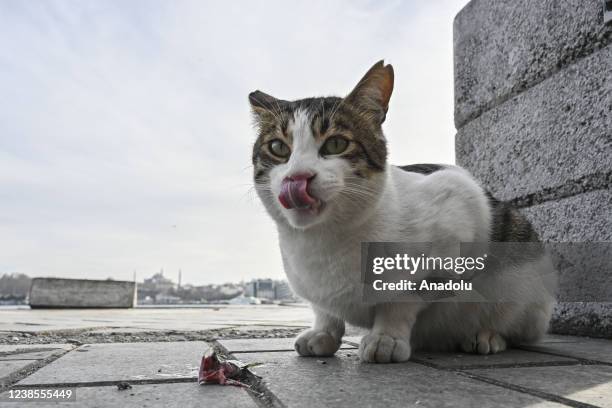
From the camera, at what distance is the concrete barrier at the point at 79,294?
7.95 metres

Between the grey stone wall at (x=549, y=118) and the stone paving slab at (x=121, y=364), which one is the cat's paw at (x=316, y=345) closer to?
the stone paving slab at (x=121, y=364)

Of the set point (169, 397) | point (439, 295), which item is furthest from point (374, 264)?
point (169, 397)

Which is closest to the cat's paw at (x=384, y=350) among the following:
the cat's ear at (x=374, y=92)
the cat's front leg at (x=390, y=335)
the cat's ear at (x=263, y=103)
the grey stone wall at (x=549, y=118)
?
the cat's front leg at (x=390, y=335)

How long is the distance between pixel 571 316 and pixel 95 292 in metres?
7.45

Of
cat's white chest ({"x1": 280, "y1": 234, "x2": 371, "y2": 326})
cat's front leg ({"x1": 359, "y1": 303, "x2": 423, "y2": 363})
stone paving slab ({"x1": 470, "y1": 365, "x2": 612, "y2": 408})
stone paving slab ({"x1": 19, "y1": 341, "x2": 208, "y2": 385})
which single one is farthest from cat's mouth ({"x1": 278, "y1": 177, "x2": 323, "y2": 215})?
stone paving slab ({"x1": 470, "y1": 365, "x2": 612, "y2": 408})

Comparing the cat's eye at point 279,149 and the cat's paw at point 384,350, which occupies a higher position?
the cat's eye at point 279,149

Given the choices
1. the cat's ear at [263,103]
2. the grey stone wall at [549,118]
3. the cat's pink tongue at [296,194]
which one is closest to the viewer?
the cat's pink tongue at [296,194]

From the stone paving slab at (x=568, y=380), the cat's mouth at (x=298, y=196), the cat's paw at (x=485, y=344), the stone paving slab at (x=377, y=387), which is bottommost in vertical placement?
the stone paving slab at (x=377, y=387)

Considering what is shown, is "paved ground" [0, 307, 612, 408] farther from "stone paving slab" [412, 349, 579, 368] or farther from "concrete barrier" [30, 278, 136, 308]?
"concrete barrier" [30, 278, 136, 308]

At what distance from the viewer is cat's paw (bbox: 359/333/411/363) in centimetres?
169

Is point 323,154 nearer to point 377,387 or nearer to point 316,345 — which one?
point 316,345

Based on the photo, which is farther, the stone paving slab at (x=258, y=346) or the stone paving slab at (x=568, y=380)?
the stone paving slab at (x=258, y=346)

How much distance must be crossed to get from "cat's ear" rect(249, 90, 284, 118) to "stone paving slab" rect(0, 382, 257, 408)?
1182 mm

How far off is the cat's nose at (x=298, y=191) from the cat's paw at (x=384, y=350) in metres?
0.51
